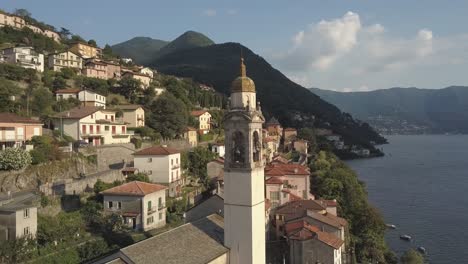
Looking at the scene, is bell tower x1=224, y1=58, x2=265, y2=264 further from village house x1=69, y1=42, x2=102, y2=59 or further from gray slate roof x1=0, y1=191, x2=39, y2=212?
village house x1=69, y1=42, x2=102, y2=59

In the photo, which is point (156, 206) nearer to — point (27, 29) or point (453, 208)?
point (453, 208)

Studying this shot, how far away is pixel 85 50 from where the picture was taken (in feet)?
290

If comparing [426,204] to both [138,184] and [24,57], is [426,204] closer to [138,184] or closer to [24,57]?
[138,184]

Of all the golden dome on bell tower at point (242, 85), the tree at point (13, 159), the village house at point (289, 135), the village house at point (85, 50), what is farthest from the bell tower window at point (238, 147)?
the village house at point (289, 135)

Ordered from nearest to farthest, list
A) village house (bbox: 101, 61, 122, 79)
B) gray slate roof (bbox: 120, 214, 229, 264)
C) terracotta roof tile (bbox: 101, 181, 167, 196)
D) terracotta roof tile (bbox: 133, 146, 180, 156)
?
gray slate roof (bbox: 120, 214, 229, 264) → terracotta roof tile (bbox: 101, 181, 167, 196) → terracotta roof tile (bbox: 133, 146, 180, 156) → village house (bbox: 101, 61, 122, 79)

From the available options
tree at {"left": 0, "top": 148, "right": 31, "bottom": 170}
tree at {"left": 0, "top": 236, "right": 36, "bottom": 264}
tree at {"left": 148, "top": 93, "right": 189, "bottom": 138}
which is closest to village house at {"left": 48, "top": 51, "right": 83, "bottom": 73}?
tree at {"left": 148, "top": 93, "right": 189, "bottom": 138}

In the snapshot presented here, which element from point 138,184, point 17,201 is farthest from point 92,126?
point 17,201

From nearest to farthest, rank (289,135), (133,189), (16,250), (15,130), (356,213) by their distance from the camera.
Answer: (16,250) < (133,189) < (15,130) < (356,213) < (289,135)

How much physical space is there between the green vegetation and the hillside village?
15 cm

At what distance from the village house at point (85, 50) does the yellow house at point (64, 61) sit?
11.2m

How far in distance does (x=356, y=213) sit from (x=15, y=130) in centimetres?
3363

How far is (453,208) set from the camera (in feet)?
211

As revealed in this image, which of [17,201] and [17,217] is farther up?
[17,201]

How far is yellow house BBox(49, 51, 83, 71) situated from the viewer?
224ft
